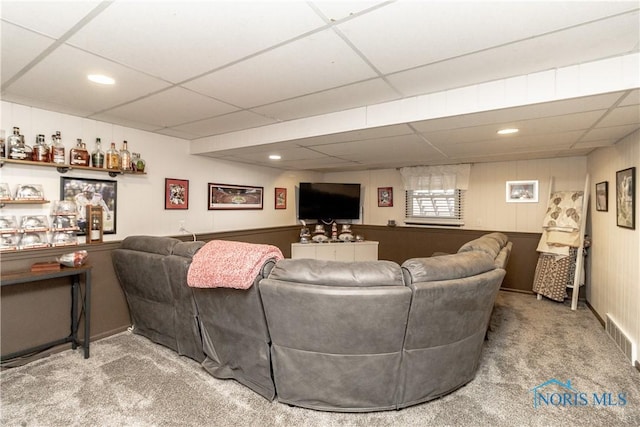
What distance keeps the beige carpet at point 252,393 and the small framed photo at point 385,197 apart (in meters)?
3.41

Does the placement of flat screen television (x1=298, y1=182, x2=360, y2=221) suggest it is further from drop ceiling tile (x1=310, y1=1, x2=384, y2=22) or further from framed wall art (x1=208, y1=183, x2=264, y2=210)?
drop ceiling tile (x1=310, y1=1, x2=384, y2=22)

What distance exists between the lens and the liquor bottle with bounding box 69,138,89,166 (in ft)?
9.62

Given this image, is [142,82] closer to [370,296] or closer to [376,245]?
[370,296]

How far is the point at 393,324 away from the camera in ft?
6.07

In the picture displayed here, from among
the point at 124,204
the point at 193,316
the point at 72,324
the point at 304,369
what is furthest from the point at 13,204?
the point at 304,369

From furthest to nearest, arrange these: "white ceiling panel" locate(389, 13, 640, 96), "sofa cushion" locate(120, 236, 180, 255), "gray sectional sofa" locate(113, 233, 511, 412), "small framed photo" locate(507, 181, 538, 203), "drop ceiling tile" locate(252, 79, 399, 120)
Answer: "small framed photo" locate(507, 181, 538, 203), "sofa cushion" locate(120, 236, 180, 255), "drop ceiling tile" locate(252, 79, 399, 120), "gray sectional sofa" locate(113, 233, 511, 412), "white ceiling panel" locate(389, 13, 640, 96)

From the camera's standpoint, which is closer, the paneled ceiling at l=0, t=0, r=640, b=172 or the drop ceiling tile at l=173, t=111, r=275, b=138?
the paneled ceiling at l=0, t=0, r=640, b=172

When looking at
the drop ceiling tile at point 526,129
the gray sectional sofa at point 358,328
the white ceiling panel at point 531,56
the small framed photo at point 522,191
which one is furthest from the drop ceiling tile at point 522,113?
the small framed photo at point 522,191

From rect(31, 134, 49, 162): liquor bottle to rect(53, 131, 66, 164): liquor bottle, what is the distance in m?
0.06

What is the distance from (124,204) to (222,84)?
2.07 metres

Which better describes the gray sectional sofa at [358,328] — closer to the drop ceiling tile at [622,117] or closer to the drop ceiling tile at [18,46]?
the drop ceiling tile at [622,117]

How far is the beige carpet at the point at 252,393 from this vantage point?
1958mm

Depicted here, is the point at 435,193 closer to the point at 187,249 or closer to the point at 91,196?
the point at 187,249

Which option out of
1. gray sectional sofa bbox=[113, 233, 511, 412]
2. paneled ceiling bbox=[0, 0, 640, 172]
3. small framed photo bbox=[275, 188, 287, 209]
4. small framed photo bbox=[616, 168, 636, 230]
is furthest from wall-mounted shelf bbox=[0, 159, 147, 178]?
small framed photo bbox=[616, 168, 636, 230]
